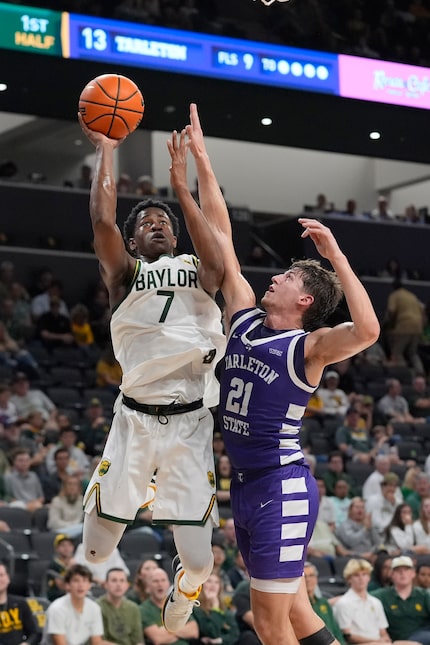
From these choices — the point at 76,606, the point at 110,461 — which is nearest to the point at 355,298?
the point at 110,461

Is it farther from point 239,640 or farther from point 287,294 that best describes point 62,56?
point 287,294

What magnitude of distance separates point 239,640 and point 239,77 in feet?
24.6

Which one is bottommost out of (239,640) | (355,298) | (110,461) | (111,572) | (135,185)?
(239,640)

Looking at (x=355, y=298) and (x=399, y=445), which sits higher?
(x=355, y=298)

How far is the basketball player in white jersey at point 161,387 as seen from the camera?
17.8ft

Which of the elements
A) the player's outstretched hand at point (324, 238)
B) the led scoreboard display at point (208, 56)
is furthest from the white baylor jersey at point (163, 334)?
the led scoreboard display at point (208, 56)

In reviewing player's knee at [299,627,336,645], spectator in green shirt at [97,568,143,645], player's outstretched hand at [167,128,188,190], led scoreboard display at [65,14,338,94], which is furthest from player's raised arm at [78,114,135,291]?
led scoreboard display at [65,14,338,94]

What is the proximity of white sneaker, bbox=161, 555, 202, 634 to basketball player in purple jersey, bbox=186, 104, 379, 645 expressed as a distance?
46 cm

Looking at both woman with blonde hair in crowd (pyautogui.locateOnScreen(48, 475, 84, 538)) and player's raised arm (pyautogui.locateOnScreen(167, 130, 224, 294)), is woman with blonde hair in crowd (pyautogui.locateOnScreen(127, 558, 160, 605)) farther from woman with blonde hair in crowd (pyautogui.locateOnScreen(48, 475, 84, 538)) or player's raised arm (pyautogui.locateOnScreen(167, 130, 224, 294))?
player's raised arm (pyautogui.locateOnScreen(167, 130, 224, 294))

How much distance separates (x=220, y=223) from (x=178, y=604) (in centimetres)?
199

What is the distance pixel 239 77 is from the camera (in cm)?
1414

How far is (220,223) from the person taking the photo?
5.84 metres

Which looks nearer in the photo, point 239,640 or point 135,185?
point 239,640

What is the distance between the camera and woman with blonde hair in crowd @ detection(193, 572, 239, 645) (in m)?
9.34
